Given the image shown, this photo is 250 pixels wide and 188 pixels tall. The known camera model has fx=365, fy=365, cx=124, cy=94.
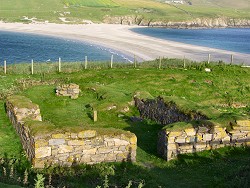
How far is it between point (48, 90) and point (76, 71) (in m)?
10.7

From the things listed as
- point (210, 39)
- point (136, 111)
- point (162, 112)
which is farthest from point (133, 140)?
point (210, 39)

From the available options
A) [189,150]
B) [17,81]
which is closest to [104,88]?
[17,81]

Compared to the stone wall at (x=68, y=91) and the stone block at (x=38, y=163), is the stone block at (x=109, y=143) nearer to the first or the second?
the stone block at (x=38, y=163)

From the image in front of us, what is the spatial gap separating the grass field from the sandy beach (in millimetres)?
26175

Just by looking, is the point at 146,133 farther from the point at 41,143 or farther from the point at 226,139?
the point at 41,143

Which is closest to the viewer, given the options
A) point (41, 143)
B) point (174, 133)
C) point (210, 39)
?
point (41, 143)

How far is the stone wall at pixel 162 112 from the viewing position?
2066 cm

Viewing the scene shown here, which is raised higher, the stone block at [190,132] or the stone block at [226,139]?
the stone block at [190,132]

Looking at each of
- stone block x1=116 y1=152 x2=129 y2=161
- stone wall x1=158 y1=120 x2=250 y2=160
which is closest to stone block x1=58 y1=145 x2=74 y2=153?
stone block x1=116 y1=152 x2=129 y2=161

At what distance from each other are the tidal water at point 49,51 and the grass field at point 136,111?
26.5 m

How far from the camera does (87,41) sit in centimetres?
9794

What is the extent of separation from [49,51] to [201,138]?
219 ft

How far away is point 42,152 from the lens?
1462 centimetres

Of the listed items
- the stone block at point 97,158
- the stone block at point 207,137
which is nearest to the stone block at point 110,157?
the stone block at point 97,158
